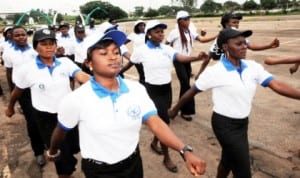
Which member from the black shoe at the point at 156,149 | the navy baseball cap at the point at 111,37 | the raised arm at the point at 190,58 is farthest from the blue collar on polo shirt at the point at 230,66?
the black shoe at the point at 156,149

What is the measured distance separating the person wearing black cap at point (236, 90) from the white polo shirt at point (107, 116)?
131cm

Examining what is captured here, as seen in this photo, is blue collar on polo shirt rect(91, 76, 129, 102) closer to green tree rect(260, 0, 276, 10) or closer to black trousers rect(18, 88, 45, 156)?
black trousers rect(18, 88, 45, 156)

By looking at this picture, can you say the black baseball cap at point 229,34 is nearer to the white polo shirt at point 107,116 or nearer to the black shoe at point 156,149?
the white polo shirt at point 107,116

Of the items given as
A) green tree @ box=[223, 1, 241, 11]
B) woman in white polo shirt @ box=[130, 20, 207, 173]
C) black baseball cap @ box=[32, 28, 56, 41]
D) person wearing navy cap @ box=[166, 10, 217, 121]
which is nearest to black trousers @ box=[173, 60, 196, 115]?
person wearing navy cap @ box=[166, 10, 217, 121]

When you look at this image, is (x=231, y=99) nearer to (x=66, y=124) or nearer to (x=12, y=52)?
(x=66, y=124)

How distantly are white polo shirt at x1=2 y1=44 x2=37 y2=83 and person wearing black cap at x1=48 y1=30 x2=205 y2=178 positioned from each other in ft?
14.0

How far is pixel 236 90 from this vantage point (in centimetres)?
357

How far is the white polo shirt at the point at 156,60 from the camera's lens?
5004mm

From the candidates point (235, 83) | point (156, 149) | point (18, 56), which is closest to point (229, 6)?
point (18, 56)

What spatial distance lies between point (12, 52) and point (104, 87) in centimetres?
490

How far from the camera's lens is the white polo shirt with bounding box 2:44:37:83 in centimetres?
651

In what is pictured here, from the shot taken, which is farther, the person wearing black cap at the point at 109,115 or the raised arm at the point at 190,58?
the raised arm at the point at 190,58

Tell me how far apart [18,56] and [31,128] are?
1822 millimetres

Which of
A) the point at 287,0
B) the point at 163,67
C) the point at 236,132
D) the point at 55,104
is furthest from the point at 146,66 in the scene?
the point at 287,0
